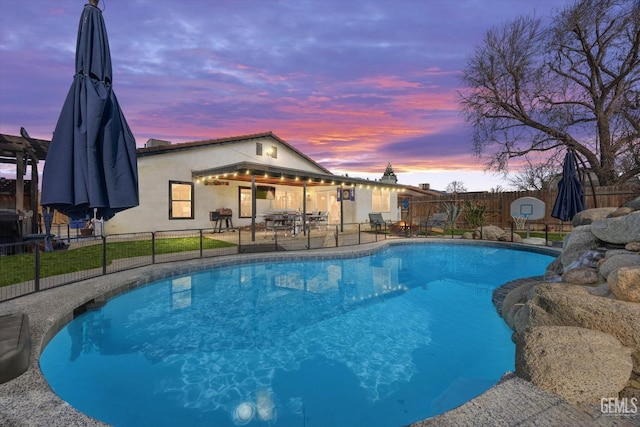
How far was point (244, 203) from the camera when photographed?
16.2 m

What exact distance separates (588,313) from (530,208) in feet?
51.9

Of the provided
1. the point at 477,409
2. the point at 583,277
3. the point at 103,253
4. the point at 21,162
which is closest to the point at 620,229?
the point at 583,277

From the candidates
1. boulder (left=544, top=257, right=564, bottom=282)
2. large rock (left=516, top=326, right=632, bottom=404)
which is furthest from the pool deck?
boulder (left=544, top=257, right=564, bottom=282)

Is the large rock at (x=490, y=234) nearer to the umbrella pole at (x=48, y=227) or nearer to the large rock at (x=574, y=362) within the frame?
the large rock at (x=574, y=362)

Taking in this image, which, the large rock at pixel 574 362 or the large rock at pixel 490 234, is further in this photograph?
the large rock at pixel 490 234

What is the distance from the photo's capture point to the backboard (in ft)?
53.4

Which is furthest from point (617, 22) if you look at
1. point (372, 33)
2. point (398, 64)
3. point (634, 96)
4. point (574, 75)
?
point (372, 33)

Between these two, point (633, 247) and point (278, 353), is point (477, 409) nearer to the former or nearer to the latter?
point (278, 353)

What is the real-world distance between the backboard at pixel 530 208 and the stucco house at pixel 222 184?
730 centimetres

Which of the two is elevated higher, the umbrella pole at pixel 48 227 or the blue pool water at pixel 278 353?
the umbrella pole at pixel 48 227

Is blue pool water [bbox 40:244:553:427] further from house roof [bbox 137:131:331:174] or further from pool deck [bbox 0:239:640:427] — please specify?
house roof [bbox 137:131:331:174]

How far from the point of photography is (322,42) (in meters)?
12.6

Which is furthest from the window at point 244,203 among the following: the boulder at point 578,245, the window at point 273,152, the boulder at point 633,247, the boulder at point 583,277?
the boulder at point 633,247

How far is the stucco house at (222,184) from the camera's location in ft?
39.7
